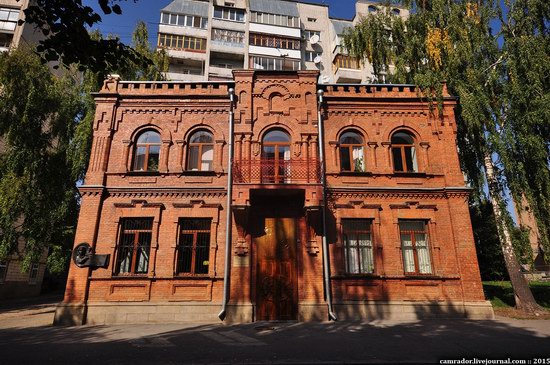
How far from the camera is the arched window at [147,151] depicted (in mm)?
14031

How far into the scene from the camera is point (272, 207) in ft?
43.0

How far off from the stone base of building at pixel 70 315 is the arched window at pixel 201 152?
20.8 feet

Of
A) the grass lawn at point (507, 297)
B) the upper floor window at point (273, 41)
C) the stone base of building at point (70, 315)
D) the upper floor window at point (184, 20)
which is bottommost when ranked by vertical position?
the stone base of building at point (70, 315)

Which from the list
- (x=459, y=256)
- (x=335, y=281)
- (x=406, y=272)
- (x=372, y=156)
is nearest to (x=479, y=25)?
(x=372, y=156)

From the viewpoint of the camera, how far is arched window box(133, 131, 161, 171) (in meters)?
14.0

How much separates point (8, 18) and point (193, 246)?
2828 cm

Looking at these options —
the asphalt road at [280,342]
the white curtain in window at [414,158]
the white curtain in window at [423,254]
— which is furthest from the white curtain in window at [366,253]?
the white curtain in window at [414,158]

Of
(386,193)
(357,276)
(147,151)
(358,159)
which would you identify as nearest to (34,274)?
(147,151)

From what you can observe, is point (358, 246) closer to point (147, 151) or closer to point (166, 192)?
point (166, 192)

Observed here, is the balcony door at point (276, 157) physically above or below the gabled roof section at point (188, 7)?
below

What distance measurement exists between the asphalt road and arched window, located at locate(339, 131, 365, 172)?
5985mm

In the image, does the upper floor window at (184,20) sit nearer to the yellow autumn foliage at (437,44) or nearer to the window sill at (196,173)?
the yellow autumn foliage at (437,44)

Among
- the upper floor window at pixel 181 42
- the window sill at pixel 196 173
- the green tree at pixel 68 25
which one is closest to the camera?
the green tree at pixel 68 25

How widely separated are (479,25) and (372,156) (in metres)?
8.06
